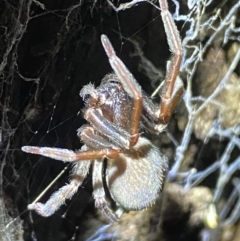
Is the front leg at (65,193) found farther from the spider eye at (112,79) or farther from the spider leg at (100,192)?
the spider eye at (112,79)

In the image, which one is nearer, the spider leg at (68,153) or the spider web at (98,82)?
the spider leg at (68,153)

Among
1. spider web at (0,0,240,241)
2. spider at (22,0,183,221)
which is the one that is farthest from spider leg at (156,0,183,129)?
spider web at (0,0,240,241)

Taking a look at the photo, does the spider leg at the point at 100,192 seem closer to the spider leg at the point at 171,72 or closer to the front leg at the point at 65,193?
the front leg at the point at 65,193

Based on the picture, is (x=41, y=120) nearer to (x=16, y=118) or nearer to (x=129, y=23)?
(x=16, y=118)

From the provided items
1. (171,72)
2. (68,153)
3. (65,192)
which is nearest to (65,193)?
(65,192)

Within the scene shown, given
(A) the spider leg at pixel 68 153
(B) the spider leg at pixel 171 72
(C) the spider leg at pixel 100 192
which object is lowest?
(C) the spider leg at pixel 100 192

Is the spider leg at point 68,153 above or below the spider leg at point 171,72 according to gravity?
below

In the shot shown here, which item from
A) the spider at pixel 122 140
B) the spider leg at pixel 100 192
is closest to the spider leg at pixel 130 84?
the spider at pixel 122 140
